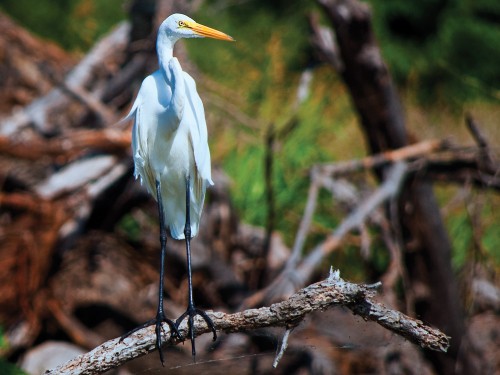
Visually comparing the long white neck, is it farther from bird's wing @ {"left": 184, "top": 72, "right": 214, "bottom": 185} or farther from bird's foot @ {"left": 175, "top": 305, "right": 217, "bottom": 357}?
bird's foot @ {"left": 175, "top": 305, "right": 217, "bottom": 357}

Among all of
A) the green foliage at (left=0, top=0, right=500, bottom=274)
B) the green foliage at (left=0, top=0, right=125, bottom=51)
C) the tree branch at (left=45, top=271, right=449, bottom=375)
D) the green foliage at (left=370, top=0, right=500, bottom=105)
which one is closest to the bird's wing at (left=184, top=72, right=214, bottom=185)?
the tree branch at (left=45, top=271, right=449, bottom=375)

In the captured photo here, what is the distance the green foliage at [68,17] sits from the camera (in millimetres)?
6184

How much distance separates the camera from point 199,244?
151 inches

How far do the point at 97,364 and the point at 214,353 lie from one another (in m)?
1.42

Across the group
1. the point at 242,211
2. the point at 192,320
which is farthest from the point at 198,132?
the point at 242,211

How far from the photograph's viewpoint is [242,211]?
14.4 feet

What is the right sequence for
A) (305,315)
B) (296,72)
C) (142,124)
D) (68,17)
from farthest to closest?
(68,17) < (296,72) < (142,124) < (305,315)

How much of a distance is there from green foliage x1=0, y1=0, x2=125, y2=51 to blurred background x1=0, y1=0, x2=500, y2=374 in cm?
105

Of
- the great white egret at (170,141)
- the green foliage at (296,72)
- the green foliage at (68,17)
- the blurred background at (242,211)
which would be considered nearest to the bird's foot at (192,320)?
the great white egret at (170,141)

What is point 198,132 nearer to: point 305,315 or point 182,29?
point 182,29

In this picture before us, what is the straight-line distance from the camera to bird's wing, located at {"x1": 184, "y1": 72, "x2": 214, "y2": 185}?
2.10 metres

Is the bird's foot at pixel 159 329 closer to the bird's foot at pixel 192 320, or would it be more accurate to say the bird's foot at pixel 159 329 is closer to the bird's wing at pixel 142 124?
the bird's foot at pixel 192 320

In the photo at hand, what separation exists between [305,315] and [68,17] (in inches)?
195

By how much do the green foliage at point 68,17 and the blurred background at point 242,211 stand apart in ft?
3.45
